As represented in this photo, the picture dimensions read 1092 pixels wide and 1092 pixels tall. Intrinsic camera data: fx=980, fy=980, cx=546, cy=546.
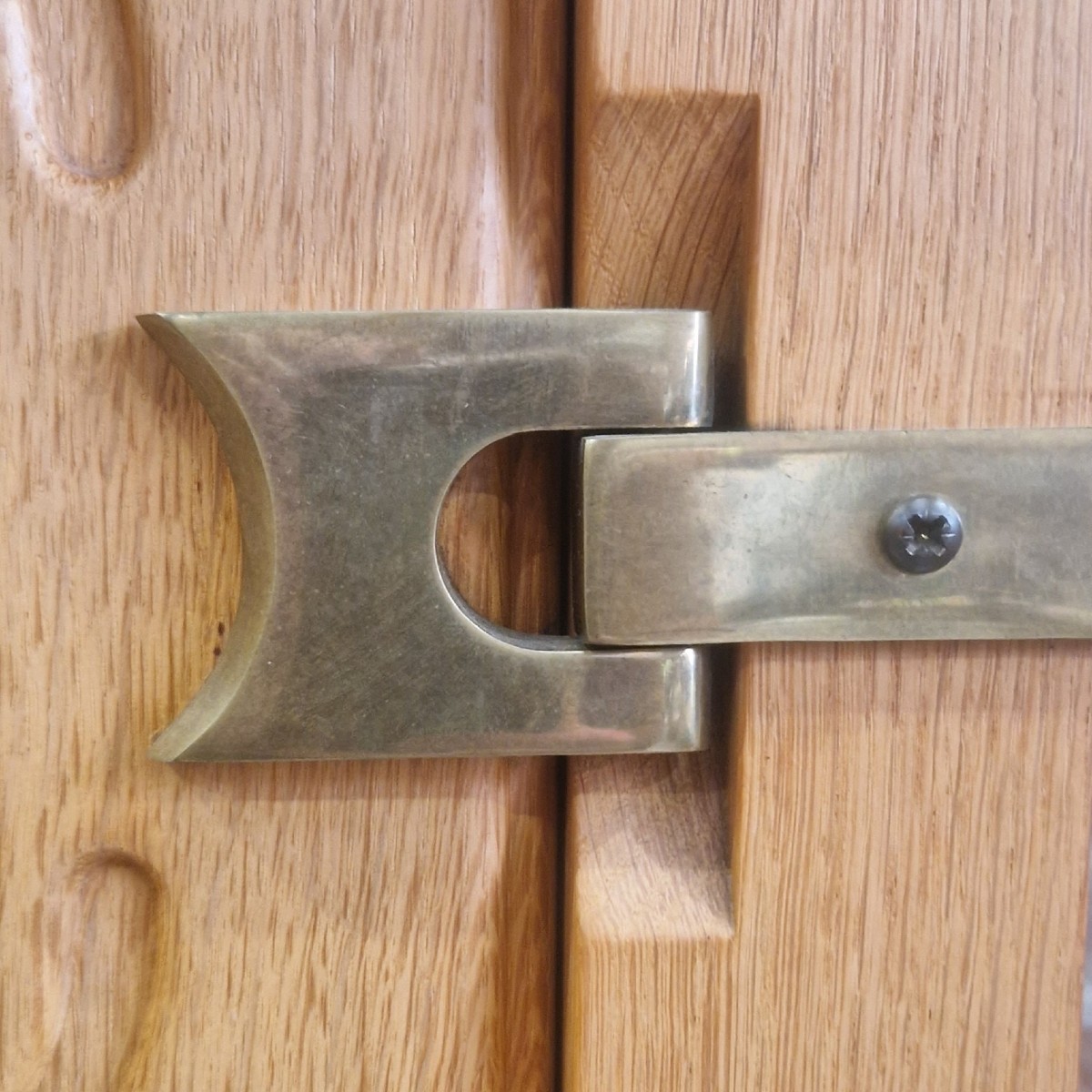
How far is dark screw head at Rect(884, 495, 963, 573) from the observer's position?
0.84 feet

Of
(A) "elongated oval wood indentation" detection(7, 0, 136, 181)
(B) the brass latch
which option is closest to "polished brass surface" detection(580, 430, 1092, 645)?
(B) the brass latch

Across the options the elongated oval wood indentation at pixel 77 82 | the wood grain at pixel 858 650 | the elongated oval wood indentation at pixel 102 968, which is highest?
the elongated oval wood indentation at pixel 77 82

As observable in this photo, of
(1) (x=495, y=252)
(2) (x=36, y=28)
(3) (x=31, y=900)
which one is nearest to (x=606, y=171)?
(1) (x=495, y=252)

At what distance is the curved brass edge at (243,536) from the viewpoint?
262 millimetres

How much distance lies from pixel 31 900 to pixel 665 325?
0.24 m

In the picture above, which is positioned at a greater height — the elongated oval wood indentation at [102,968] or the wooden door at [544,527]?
the wooden door at [544,527]

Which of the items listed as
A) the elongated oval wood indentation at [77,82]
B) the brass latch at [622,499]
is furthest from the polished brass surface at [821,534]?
the elongated oval wood indentation at [77,82]

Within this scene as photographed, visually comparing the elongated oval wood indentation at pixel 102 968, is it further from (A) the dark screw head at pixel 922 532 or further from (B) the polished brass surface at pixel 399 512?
(A) the dark screw head at pixel 922 532

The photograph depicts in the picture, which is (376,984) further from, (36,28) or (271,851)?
(36,28)

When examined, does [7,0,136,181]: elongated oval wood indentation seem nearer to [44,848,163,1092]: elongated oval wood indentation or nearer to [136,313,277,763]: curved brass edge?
[136,313,277,763]: curved brass edge

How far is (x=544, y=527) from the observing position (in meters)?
0.29

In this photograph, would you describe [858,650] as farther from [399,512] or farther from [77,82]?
[77,82]

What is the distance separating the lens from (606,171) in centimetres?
27

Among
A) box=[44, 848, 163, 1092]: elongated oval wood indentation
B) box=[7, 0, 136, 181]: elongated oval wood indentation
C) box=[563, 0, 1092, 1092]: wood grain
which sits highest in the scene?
box=[7, 0, 136, 181]: elongated oval wood indentation
